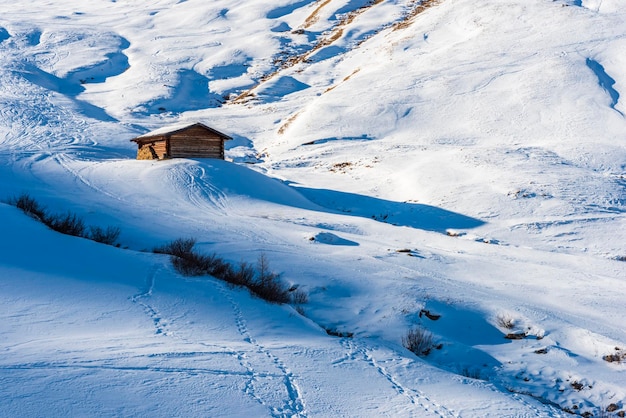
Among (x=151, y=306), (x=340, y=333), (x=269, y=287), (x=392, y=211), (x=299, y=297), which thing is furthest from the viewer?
(x=392, y=211)

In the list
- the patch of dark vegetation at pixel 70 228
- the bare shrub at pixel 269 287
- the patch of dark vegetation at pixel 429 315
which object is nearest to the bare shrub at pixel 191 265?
the bare shrub at pixel 269 287

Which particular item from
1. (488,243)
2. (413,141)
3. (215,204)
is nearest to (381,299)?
(488,243)

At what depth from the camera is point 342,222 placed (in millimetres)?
22625

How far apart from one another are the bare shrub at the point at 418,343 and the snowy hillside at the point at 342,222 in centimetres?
24

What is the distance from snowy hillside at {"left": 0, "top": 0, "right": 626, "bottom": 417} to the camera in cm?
708

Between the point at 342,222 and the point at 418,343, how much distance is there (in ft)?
39.5

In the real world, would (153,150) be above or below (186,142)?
below

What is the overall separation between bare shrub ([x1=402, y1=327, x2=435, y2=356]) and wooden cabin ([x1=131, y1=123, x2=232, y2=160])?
875 inches

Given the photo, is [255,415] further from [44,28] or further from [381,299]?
[44,28]

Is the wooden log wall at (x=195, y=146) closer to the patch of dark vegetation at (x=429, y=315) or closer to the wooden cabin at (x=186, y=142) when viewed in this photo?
the wooden cabin at (x=186, y=142)

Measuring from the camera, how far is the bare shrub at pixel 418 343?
35.1ft

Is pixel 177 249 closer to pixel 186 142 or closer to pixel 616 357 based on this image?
pixel 616 357

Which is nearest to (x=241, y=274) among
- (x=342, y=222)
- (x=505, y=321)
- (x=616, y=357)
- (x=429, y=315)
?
(x=429, y=315)

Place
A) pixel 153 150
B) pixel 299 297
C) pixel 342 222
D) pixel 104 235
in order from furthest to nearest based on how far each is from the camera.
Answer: pixel 153 150, pixel 342 222, pixel 104 235, pixel 299 297
